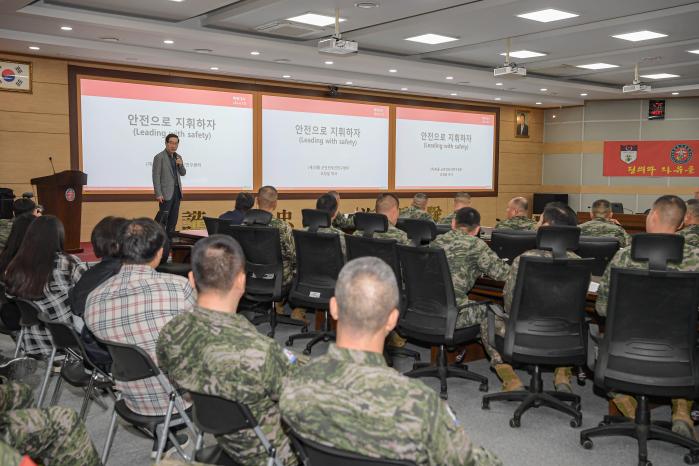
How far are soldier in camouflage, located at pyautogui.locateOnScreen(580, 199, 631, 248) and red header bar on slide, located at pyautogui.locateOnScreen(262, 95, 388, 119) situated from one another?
621 centimetres

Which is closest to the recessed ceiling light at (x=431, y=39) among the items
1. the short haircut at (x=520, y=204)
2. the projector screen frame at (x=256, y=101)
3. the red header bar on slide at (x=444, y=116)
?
the projector screen frame at (x=256, y=101)

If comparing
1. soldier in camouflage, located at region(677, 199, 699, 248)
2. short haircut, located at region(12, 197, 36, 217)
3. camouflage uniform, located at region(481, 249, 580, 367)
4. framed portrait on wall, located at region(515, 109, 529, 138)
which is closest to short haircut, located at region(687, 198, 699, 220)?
soldier in camouflage, located at region(677, 199, 699, 248)

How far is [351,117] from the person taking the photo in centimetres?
1192

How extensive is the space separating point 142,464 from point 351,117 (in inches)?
372

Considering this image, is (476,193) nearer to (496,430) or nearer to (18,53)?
(18,53)

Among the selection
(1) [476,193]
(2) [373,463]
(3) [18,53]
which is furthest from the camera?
(1) [476,193]

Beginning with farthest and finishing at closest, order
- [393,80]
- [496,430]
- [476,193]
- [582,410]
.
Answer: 1. [476,193]
2. [393,80]
3. [582,410]
4. [496,430]

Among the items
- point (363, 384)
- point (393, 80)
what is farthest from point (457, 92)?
point (363, 384)

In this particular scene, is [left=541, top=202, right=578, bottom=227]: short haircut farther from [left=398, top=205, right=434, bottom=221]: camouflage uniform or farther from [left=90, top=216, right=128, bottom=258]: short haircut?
[left=398, top=205, right=434, bottom=221]: camouflage uniform

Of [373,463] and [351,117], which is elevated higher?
[351,117]

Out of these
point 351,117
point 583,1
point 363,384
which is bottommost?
point 363,384

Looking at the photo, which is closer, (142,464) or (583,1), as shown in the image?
(142,464)

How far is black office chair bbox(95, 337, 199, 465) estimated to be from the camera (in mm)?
2436

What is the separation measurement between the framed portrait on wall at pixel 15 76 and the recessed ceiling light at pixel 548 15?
657 centimetres
